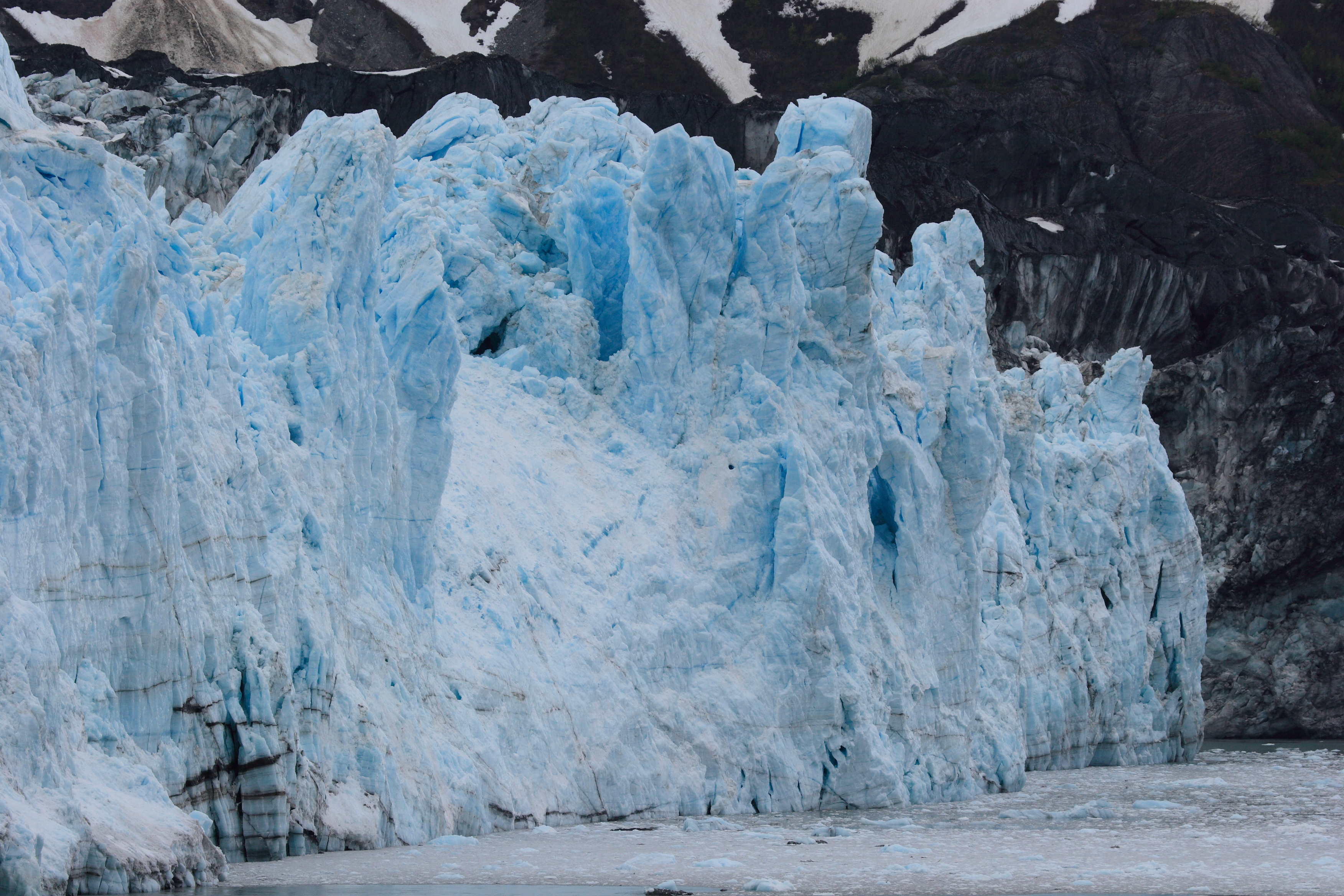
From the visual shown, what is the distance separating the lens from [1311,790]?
23.6 meters

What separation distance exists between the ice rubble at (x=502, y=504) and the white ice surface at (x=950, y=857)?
84 cm

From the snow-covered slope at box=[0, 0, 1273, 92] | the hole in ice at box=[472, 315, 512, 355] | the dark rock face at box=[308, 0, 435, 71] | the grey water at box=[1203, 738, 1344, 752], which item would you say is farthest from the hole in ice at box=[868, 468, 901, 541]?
the dark rock face at box=[308, 0, 435, 71]

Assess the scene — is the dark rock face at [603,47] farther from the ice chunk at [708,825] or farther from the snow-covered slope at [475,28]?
the ice chunk at [708,825]

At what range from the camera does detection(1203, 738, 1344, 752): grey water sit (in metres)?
35.8

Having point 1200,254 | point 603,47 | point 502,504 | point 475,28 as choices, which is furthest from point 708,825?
point 475,28

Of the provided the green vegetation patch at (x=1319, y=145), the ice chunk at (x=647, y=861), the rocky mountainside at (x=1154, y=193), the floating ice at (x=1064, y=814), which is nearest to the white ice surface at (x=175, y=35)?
the rocky mountainside at (x=1154, y=193)

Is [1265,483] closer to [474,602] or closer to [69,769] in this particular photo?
[474,602]

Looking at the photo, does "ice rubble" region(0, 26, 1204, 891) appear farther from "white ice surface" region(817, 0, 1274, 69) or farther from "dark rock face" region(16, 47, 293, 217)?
"white ice surface" region(817, 0, 1274, 69)

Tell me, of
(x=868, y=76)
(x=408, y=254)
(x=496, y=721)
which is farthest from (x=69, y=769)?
(x=868, y=76)

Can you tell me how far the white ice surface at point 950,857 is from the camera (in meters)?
12.6

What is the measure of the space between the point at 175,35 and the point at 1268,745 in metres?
54.9

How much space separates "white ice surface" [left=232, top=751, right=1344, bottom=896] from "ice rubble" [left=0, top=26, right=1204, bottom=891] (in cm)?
84

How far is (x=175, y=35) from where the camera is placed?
72062 mm

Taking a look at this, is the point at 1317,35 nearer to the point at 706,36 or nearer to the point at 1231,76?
the point at 1231,76
